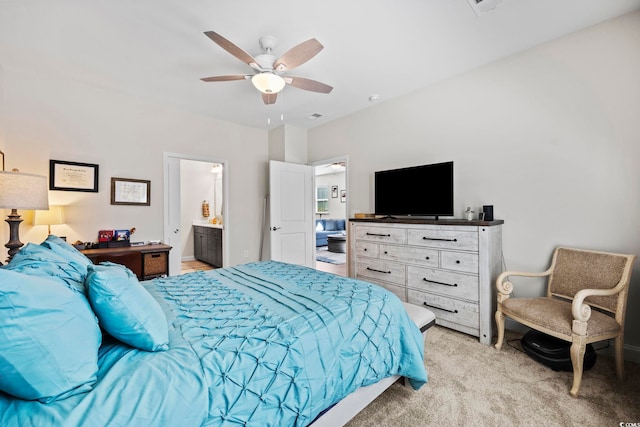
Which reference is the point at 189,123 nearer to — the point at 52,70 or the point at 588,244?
the point at 52,70

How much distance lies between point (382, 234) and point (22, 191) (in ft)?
10.4

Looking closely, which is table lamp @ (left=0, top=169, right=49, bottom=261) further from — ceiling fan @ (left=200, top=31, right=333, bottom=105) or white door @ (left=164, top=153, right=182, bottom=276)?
white door @ (left=164, top=153, right=182, bottom=276)

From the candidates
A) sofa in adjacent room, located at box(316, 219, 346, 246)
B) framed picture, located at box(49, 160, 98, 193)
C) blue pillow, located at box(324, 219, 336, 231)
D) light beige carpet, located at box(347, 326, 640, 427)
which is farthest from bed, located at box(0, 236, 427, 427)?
blue pillow, located at box(324, 219, 336, 231)

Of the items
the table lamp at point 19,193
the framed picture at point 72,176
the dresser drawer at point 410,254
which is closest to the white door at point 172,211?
the framed picture at point 72,176

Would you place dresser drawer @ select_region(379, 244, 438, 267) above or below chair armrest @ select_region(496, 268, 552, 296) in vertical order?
above

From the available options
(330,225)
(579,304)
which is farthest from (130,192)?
(330,225)

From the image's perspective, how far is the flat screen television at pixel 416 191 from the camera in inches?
Result: 115

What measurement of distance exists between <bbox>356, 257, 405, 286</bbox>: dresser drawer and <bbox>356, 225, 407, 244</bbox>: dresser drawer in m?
0.26

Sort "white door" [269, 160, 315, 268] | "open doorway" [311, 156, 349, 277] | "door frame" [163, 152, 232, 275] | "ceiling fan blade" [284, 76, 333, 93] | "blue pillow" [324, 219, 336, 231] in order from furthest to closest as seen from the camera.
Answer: "blue pillow" [324, 219, 336, 231] < "open doorway" [311, 156, 349, 277] < "white door" [269, 160, 315, 268] < "door frame" [163, 152, 232, 275] < "ceiling fan blade" [284, 76, 333, 93]

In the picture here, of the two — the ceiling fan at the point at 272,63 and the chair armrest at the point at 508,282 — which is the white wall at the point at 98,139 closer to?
the ceiling fan at the point at 272,63

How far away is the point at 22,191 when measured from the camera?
1982 millimetres

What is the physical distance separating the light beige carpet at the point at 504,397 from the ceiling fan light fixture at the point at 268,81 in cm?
262

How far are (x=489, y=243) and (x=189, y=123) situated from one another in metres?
4.23

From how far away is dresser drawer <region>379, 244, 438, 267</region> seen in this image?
9.00 ft
